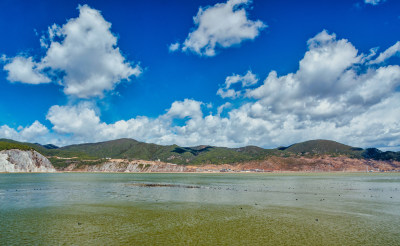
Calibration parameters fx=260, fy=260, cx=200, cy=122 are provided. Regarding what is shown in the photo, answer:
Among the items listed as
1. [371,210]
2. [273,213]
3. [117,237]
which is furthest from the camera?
[371,210]

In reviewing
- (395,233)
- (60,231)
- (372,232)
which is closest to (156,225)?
(60,231)

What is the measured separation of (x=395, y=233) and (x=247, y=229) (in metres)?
14.1

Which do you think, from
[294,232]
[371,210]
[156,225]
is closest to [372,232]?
[294,232]

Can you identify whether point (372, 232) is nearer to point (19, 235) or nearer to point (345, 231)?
point (345, 231)

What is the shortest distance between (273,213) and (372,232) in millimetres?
12006

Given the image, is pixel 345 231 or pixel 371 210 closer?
pixel 345 231

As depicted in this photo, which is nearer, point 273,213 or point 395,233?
point 395,233

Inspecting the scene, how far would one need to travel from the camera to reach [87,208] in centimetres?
3812

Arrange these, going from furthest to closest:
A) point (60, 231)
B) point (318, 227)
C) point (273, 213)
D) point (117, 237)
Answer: point (273, 213) < point (318, 227) < point (60, 231) < point (117, 237)

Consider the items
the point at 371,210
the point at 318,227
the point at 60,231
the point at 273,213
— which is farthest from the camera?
the point at 371,210

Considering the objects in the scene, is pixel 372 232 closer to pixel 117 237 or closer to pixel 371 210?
pixel 371 210

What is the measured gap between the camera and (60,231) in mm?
24766

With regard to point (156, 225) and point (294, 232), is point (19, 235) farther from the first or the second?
point (294, 232)

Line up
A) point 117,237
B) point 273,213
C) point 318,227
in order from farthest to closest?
point 273,213
point 318,227
point 117,237
